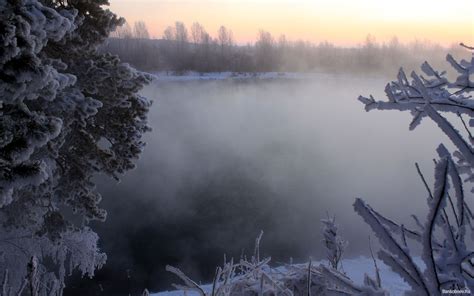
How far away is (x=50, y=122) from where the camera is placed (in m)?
4.90

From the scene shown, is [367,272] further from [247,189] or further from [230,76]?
[230,76]

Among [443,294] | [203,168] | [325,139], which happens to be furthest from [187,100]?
[443,294]

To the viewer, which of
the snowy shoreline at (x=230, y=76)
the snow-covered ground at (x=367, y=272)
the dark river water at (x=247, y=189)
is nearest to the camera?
the snow-covered ground at (x=367, y=272)

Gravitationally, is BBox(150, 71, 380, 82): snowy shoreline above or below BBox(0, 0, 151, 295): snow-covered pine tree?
below

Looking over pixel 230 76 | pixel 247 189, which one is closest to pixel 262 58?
pixel 230 76

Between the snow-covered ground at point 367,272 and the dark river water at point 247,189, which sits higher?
the snow-covered ground at point 367,272

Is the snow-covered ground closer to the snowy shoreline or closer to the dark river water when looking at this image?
the dark river water

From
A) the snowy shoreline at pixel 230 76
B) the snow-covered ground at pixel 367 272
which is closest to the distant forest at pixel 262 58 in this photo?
the snowy shoreline at pixel 230 76

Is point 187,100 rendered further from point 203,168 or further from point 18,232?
point 18,232

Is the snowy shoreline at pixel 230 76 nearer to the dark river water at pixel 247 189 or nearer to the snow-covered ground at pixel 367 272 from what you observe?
the dark river water at pixel 247 189

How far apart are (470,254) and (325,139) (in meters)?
32.6

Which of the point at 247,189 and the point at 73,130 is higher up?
the point at 73,130

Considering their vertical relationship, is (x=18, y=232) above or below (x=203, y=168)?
above

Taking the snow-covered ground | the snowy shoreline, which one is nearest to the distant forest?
the snowy shoreline
